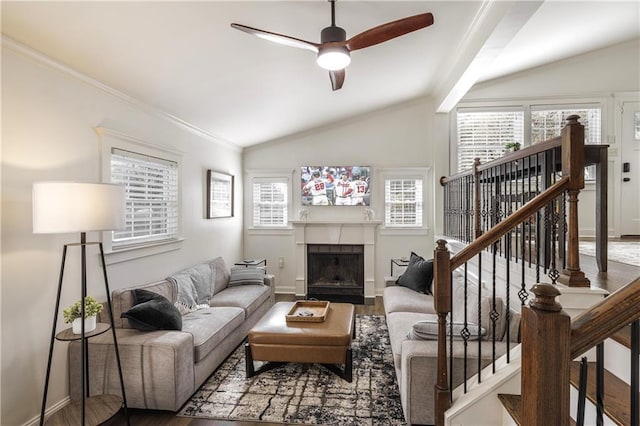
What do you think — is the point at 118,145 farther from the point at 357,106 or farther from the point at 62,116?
the point at 357,106

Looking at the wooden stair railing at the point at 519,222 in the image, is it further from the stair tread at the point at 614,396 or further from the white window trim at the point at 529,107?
the white window trim at the point at 529,107

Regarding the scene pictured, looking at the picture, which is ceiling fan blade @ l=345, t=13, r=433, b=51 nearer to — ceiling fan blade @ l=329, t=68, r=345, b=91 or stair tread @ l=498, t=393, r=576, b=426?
ceiling fan blade @ l=329, t=68, r=345, b=91

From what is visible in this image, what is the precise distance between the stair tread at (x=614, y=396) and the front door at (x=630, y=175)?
5040 millimetres

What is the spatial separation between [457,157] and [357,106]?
75.6 inches

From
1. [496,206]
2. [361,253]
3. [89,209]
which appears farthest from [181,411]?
[361,253]

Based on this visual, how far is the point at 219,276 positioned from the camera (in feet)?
14.3

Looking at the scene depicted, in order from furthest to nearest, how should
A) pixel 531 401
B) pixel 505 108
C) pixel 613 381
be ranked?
1. pixel 505 108
2. pixel 613 381
3. pixel 531 401

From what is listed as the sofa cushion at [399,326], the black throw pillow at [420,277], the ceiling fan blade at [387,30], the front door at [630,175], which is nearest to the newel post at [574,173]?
the ceiling fan blade at [387,30]

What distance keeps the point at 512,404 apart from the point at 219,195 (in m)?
4.34

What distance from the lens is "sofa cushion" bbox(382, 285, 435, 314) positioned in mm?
3393

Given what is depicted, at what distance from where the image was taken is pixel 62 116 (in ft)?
7.85

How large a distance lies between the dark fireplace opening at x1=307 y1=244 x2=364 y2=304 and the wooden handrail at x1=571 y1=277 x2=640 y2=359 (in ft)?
15.3

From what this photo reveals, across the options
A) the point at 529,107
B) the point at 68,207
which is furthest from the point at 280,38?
the point at 529,107

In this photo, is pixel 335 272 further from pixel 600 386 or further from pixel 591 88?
pixel 591 88
